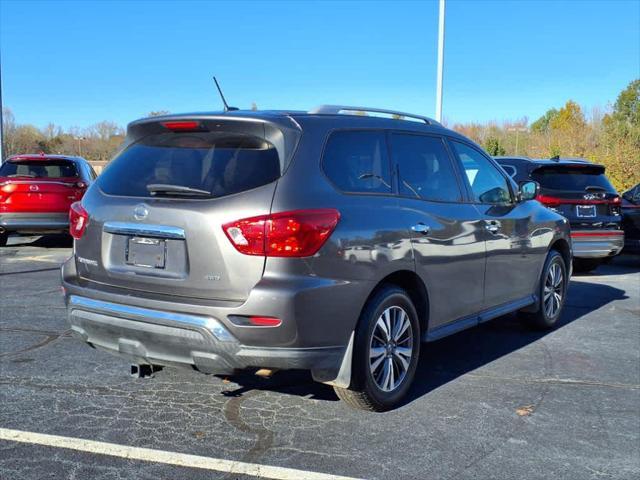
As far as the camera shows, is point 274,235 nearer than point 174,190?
Yes

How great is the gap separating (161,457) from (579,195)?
7679mm

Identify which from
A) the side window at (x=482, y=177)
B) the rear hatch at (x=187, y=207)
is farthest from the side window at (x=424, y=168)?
the rear hatch at (x=187, y=207)

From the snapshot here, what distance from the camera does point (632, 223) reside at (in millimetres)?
10797

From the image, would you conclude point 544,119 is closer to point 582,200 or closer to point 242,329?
point 582,200

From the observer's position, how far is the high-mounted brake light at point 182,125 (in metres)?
3.85

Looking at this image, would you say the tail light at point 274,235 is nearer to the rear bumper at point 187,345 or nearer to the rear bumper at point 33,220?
the rear bumper at point 187,345

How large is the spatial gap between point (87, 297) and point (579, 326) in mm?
4944

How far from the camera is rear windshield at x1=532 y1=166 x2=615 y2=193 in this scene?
936 centimetres

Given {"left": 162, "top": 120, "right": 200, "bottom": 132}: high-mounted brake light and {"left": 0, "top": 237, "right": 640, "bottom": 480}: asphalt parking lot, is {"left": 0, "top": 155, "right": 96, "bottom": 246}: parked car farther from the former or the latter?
{"left": 162, "top": 120, "right": 200, "bottom": 132}: high-mounted brake light

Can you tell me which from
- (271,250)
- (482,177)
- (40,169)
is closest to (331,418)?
(271,250)

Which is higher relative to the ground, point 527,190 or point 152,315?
point 527,190

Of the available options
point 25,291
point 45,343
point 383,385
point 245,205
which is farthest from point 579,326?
point 25,291

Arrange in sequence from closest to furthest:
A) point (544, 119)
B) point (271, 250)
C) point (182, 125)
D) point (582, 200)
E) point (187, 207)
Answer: point (271, 250) → point (187, 207) → point (182, 125) → point (582, 200) → point (544, 119)

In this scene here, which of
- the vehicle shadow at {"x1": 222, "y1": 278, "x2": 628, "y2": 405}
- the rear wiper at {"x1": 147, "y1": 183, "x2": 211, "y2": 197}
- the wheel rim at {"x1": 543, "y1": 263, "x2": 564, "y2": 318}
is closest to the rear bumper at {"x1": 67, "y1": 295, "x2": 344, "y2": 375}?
the rear wiper at {"x1": 147, "y1": 183, "x2": 211, "y2": 197}
